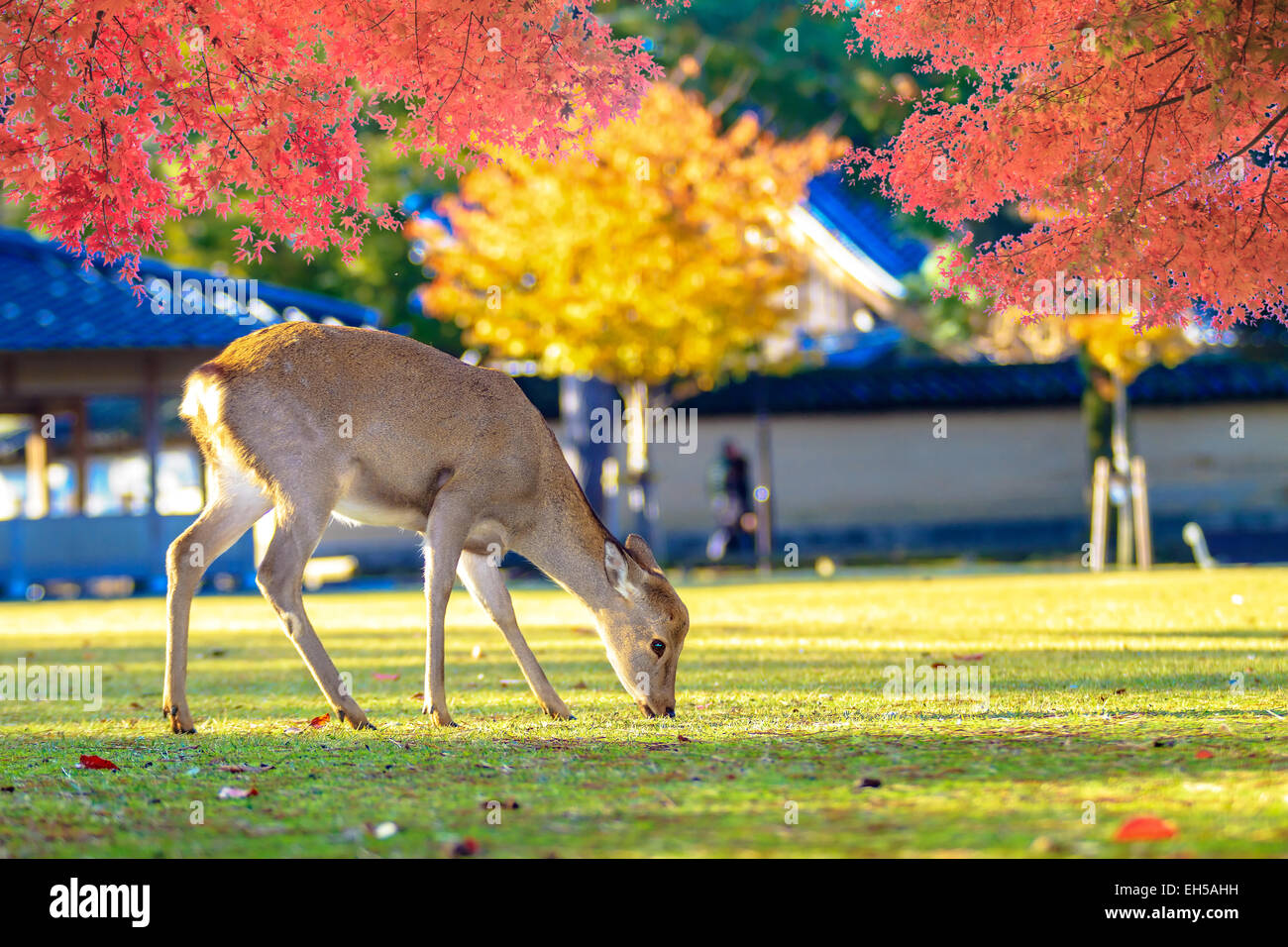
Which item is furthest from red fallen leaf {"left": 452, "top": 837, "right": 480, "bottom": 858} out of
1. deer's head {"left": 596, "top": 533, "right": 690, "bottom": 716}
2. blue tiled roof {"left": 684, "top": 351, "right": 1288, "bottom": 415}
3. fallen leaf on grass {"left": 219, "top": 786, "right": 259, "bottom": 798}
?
blue tiled roof {"left": 684, "top": 351, "right": 1288, "bottom": 415}

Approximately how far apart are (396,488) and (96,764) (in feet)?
6.91

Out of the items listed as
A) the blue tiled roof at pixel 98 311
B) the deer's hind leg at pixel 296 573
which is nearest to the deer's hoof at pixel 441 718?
the deer's hind leg at pixel 296 573

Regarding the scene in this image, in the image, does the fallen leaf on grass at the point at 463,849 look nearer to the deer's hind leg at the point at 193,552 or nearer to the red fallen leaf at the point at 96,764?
the red fallen leaf at the point at 96,764

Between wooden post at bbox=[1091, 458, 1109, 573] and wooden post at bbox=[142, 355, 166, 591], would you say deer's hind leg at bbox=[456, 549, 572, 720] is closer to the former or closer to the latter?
wooden post at bbox=[1091, 458, 1109, 573]

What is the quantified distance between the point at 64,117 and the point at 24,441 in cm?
3299

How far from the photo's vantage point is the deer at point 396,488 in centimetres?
791

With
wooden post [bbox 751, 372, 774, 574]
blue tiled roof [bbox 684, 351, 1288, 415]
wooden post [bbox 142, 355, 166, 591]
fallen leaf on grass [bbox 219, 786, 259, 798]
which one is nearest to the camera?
fallen leaf on grass [bbox 219, 786, 259, 798]

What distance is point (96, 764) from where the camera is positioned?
22.1ft

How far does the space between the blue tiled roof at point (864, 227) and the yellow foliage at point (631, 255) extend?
1196cm

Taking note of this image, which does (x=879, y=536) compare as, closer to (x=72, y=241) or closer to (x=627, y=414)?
(x=627, y=414)

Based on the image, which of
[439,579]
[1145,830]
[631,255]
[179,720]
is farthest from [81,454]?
[1145,830]

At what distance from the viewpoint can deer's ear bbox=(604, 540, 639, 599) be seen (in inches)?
325

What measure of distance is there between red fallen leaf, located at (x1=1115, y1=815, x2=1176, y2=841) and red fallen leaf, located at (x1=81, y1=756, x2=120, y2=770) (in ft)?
13.5

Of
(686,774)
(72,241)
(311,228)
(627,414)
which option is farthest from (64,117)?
(627,414)
